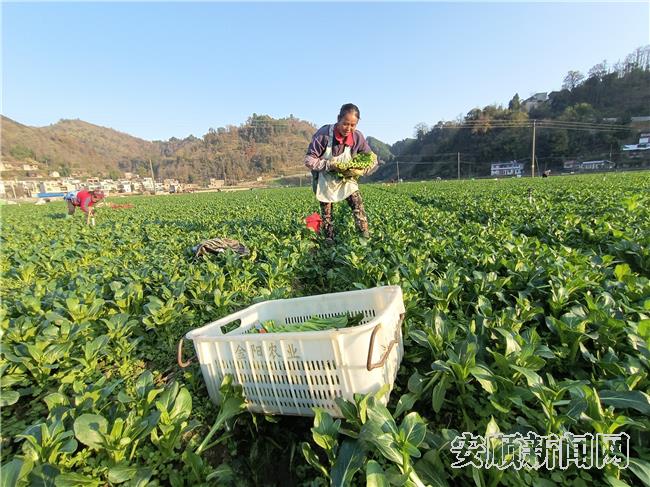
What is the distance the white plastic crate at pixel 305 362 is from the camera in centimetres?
150

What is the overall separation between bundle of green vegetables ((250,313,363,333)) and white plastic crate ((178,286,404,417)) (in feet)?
0.99

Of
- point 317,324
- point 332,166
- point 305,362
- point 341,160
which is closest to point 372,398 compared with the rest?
point 305,362

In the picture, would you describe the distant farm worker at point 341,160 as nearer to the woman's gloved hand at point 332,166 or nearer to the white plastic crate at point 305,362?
the woman's gloved hand at point 332,166

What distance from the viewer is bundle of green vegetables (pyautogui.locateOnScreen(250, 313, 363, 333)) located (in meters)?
2.01

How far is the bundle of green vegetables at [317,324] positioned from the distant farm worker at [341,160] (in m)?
2.96

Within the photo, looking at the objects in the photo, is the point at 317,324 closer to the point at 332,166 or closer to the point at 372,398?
the point at 372,398

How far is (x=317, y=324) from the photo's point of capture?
2055mm

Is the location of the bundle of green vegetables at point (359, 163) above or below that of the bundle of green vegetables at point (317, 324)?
above

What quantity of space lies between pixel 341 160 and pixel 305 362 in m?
3.86

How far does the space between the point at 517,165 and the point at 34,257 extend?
7297cm

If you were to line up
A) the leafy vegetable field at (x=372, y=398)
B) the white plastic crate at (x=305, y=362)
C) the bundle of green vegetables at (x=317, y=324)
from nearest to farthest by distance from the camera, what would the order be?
the leafy vegetable field at (x=372, y=398)
the white plastic crate at (x=305, y=362)
the bundle of green vegetables at (x=317, y=324)

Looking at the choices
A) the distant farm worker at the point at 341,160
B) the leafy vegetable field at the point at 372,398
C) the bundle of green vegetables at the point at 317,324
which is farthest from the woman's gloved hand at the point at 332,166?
the bundle of green vegetables at the point at 317,324

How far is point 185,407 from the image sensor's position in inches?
61.0

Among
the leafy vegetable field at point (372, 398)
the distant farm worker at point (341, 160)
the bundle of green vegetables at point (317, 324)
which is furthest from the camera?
the distant farm worker at point (341, 160)
